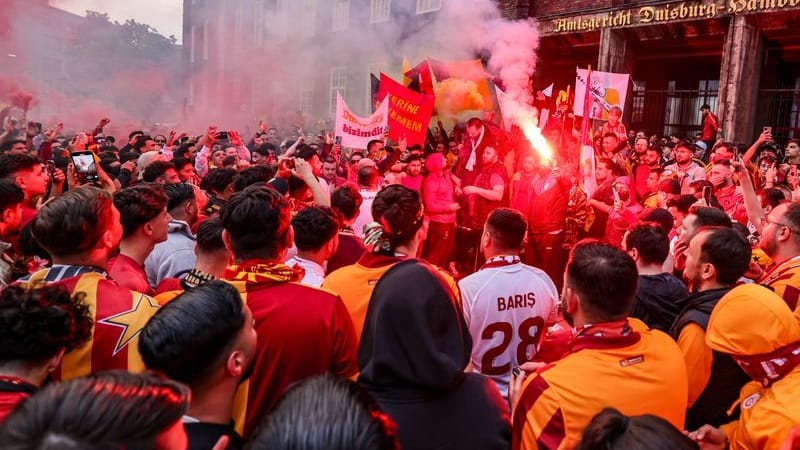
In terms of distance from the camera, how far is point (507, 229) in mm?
3635

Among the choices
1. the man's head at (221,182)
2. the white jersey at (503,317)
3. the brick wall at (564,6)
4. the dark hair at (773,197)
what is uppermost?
the brick wall at (564,6)

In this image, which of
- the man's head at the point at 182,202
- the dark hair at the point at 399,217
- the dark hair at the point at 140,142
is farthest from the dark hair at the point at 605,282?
the dark hair at the point at 140,142

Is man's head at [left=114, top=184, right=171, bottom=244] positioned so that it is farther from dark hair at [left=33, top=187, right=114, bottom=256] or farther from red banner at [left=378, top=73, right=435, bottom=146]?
red banner at [left=378, top=73, right=435, bottom=146]

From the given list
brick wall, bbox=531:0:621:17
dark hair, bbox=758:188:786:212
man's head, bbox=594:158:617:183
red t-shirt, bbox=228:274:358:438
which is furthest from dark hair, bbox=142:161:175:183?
brick wall, bbox=531:0:621:17

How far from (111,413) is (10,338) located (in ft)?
3.58

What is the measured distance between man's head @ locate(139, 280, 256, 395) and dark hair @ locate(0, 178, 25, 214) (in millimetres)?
2714

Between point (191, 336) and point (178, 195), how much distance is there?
2719 millimetres

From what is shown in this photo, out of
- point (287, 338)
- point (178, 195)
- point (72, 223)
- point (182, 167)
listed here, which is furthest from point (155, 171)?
point (287, 338)

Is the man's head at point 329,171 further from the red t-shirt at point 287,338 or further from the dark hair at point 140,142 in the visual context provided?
the red t-shirt at point 287,338

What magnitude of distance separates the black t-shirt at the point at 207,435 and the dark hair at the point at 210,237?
1.65 metres

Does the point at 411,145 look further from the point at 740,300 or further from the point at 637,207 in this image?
the point at 740,300

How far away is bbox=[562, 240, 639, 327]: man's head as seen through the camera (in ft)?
7.47

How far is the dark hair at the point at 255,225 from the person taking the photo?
2611 millimetres

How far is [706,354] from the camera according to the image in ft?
8.40
